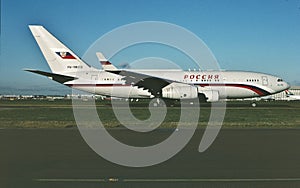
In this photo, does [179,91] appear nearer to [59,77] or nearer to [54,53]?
[59,77]

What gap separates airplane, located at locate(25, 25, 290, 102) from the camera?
4188cm

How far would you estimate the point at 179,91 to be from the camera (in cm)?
3900

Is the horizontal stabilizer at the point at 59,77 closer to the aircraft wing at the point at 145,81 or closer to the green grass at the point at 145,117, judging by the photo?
the aircraft wing at the point at 145,81

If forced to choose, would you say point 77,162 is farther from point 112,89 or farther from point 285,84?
point 285,84

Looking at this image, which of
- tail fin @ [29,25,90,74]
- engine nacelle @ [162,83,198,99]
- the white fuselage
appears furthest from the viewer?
tail fin @ [29,25,90,74]

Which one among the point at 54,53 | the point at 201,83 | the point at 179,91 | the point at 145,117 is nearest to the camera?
the point at 145,117

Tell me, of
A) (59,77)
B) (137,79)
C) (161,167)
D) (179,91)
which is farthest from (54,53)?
(161,167)

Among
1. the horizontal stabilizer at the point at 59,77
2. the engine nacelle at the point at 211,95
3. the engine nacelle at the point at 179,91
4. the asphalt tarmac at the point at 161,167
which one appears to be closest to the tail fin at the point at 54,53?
the horizontal stabilizer at the point at 59,77

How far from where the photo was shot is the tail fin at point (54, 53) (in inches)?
1711

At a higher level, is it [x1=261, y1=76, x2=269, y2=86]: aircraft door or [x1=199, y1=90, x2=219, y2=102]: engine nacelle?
[x1=261, y1=76, x2=269, y2=86]: aircraft door

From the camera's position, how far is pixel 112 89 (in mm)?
43344

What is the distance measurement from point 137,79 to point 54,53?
9339mm

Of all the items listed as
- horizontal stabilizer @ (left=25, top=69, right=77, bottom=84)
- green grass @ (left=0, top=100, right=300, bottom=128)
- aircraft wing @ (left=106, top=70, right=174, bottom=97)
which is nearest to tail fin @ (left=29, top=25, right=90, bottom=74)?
horizontal stabilizer @ (left=25, top=69, right=77, bottom=84)

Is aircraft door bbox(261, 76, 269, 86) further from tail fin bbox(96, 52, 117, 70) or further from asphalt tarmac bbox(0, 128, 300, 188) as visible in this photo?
asphalt tarmac bbox(0, 128, 300, 188)
